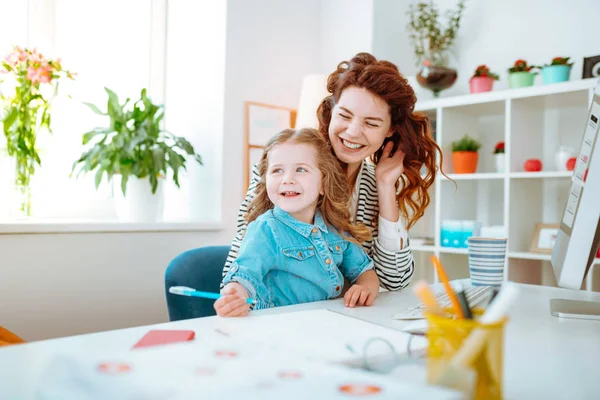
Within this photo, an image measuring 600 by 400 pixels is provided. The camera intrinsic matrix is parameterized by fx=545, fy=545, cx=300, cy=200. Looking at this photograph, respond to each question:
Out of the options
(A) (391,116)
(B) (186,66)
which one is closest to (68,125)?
(B) (186,66)

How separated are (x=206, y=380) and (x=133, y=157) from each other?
2009mm

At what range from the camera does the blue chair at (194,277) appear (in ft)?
5.28

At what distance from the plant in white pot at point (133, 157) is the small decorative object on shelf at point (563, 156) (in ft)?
5.82

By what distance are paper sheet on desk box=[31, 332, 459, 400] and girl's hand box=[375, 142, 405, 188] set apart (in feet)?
3.46

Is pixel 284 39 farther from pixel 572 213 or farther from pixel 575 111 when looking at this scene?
pixel 572 213

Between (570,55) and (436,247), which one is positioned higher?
(570,55)

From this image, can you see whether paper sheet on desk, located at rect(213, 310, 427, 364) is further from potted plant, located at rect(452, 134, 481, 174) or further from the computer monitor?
potted plant, located at rect(452, 134, 481, 174)

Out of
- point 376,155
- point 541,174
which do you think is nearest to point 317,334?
point 376,155

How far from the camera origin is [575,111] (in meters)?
2.76

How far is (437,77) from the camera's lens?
2932 mm

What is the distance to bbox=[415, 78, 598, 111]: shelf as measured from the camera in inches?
94.8

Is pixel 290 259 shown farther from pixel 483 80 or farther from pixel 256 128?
pixel 483 80

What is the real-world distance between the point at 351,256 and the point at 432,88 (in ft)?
6.16

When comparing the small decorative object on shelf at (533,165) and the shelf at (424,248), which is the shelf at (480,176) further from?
the shelf at (424,248)
